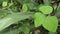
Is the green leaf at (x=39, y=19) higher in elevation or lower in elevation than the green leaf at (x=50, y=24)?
higher

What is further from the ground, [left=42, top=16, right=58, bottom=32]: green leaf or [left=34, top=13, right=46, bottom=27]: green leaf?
[left=34, top=13, right=46, bottom=27]: green leaf

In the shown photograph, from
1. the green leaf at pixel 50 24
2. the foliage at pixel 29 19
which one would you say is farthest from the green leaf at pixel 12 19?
the green leaf at pixel 50 24

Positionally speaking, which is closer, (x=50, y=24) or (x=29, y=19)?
(x=50, y=24)

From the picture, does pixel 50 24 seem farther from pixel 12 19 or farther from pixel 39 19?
pixel 12 19

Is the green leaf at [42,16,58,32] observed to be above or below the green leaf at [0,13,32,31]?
below

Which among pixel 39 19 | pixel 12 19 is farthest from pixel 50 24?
pixel 12 19

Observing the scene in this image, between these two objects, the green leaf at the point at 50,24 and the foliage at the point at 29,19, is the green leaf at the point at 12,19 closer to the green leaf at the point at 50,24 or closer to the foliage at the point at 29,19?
the foliage at the point at 29,19

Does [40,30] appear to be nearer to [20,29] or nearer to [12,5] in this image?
[20,29]

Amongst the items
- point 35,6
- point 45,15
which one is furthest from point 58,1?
point 45,15

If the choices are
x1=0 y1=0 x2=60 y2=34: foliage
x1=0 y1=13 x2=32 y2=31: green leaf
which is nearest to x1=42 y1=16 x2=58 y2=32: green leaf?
x1=0 y1=0 x2=60 y2=34: foliage

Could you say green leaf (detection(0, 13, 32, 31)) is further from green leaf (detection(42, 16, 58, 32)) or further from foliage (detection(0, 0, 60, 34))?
green leaf (detection(42, 16, 58, 32))

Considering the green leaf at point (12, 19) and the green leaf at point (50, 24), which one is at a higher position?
the green leaf at point (12, 19)
